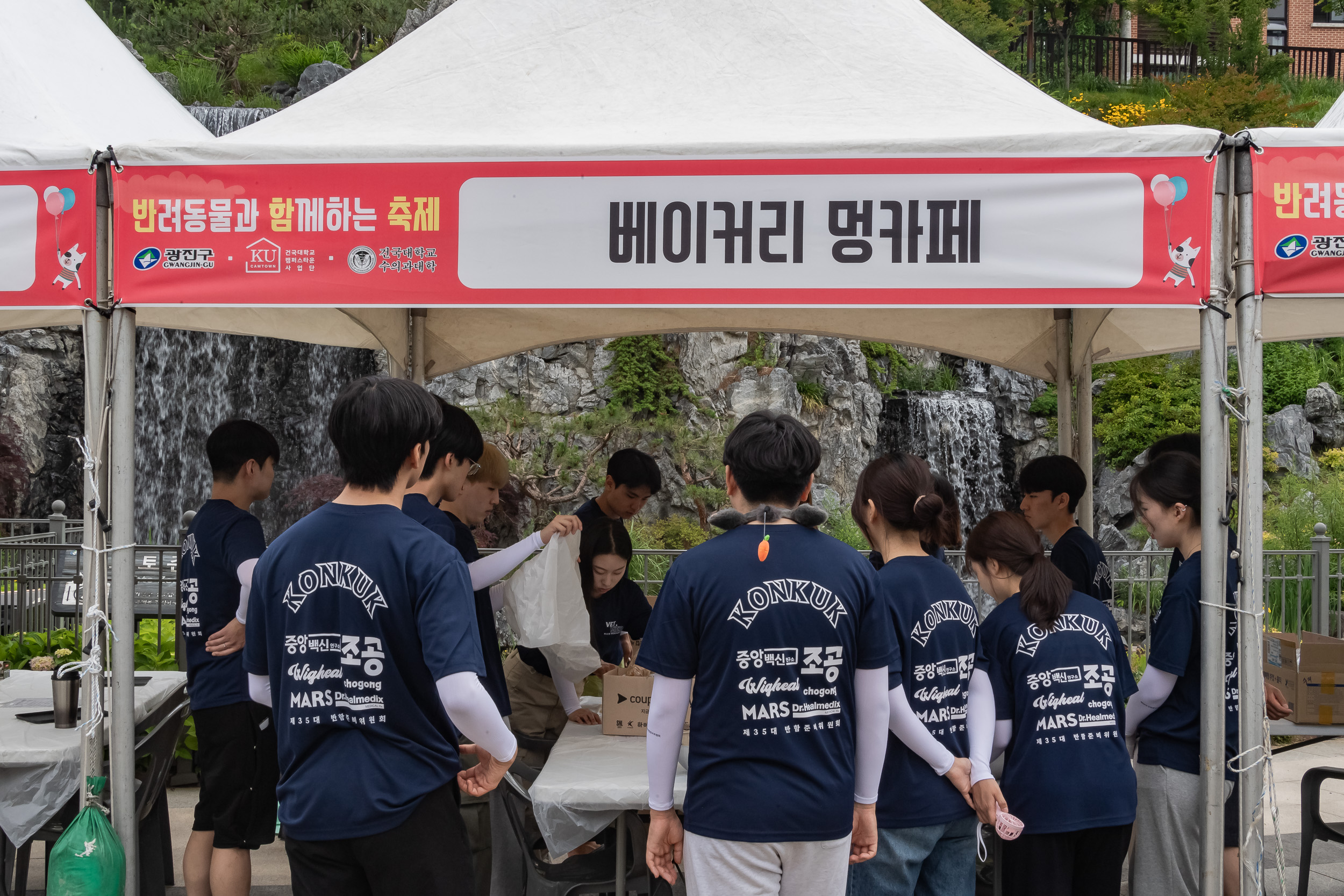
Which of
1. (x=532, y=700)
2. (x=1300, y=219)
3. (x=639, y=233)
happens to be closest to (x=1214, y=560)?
(x=1300, y=219)

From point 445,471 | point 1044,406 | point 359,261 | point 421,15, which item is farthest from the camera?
point 421,15

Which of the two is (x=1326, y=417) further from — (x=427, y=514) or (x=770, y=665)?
(x=770, y=665)

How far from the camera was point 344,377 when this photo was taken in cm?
1571

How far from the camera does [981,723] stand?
9.12ft

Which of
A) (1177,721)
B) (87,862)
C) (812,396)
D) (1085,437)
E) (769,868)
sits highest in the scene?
(812,396)

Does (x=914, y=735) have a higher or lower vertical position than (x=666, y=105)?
lower

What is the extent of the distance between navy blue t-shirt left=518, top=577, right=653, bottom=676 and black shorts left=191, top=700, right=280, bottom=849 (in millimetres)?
997

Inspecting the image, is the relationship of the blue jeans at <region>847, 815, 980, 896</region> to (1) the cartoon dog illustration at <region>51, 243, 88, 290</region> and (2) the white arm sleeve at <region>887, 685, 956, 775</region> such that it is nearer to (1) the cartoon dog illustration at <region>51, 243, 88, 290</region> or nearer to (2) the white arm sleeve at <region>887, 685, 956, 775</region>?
(2) the white arm sleeve at <region>887, 685, 956, 775</region>

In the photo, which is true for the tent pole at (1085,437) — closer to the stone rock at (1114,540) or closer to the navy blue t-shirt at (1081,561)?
the navy blue t-shirt at (1081,561)

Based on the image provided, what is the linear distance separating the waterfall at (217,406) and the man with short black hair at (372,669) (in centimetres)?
1216

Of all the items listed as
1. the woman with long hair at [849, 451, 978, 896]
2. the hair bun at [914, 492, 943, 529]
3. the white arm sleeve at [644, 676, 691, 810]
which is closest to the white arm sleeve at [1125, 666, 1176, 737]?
the woman with long hair at [849, 451, 978, 896]

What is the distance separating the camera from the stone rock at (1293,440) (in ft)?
47.0

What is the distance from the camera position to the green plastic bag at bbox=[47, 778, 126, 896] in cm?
292

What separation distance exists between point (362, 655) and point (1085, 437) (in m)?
3.87
